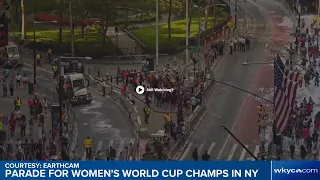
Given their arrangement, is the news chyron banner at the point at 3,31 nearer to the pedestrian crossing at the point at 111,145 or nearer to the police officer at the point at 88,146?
the police officer at the point at 88,146

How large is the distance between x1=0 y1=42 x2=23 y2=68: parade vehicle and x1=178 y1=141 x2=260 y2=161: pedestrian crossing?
225 inches

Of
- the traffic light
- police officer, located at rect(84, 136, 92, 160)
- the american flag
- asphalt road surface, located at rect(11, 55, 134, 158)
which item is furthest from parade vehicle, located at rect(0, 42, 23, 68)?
the american flag

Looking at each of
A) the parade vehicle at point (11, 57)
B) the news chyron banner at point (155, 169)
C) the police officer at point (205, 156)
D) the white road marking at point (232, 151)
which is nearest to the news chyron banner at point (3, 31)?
the parade vehicle at point (11, 57)

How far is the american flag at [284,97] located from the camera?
21750 mm

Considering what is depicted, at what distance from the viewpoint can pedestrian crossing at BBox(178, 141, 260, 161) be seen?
21.7 meters

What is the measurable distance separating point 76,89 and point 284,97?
568 cm

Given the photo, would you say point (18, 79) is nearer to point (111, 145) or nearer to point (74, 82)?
point (74, 82)

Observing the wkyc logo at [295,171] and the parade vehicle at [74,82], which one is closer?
the wkyc logo at [295,171]

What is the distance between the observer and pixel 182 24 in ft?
82.1

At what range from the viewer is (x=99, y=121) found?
23625 mm

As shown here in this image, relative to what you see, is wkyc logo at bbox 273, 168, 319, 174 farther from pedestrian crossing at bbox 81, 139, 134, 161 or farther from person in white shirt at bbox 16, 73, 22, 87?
person in white shirt at bbox 16, 73, 22, 87

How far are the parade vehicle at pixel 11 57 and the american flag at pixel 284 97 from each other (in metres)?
7.47
